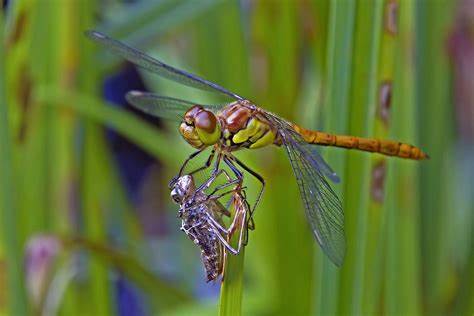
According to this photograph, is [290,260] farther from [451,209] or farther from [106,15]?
[106,15]

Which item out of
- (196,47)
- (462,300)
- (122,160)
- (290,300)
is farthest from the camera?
(122,160)

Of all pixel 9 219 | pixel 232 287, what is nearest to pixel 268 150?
pixel 9 219

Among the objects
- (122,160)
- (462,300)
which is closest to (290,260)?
(462,300)

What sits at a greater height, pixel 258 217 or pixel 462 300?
pixel 258 217

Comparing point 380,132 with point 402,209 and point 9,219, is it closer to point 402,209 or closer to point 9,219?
point 402,209

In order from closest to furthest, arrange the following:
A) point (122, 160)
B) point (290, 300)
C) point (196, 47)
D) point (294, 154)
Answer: point (294, 154), point (290, 300), point (196, 47), point (122, 160)

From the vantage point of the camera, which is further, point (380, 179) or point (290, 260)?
point (290, 260)

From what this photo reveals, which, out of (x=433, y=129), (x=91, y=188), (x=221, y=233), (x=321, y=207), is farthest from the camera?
(x=433, y=129)

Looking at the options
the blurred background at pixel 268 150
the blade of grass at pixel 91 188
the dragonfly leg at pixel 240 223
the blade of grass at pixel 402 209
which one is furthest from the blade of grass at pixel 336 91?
the blade of grass at pixel 91 188
